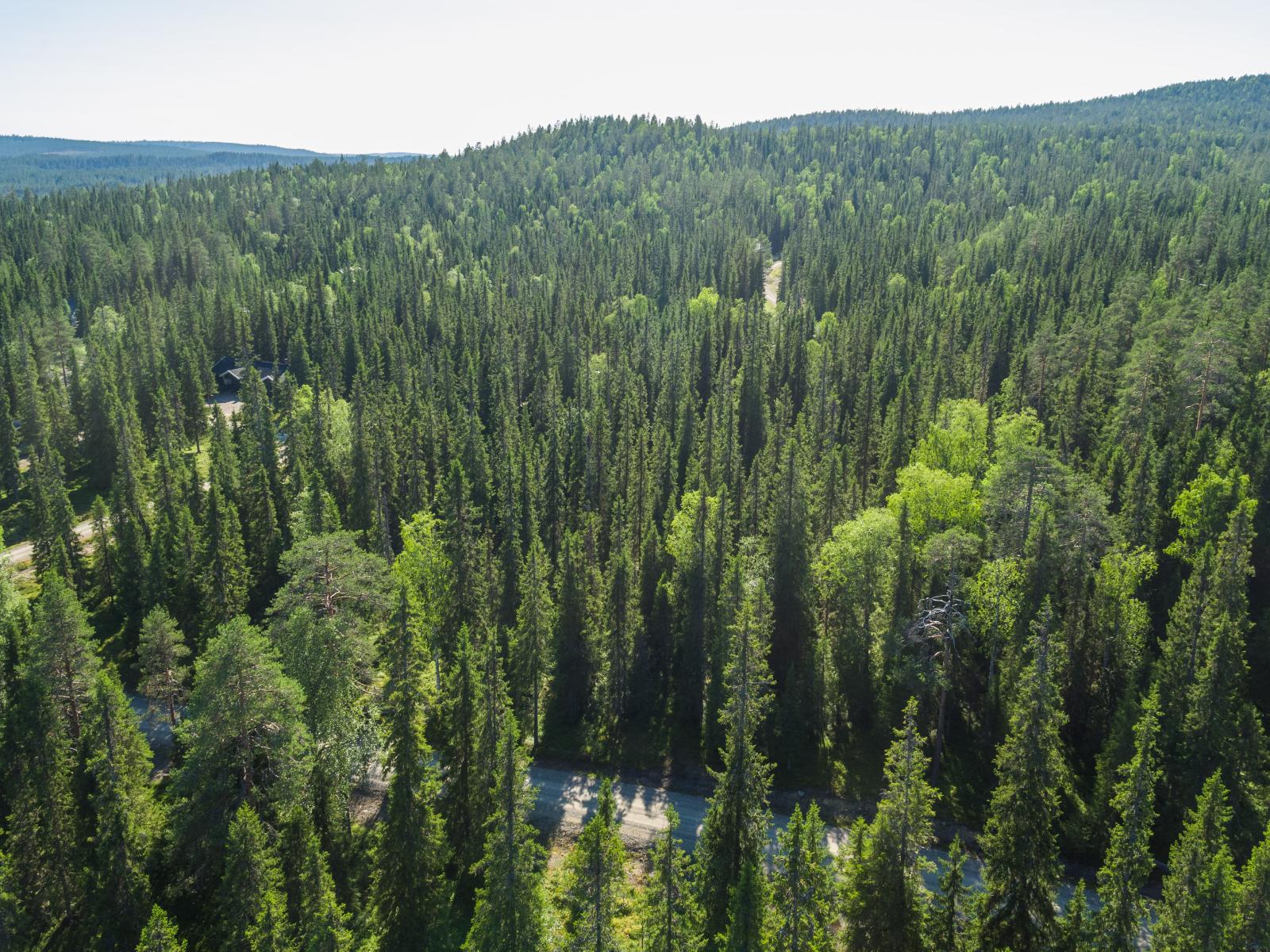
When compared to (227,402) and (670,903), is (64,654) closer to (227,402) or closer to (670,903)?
(670,903)

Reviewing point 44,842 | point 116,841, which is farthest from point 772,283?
point 116,841

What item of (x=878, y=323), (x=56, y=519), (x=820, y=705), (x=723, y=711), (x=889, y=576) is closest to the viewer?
(x=723, y=711)

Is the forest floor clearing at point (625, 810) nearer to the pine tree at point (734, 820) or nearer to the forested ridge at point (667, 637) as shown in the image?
the forested ridge at point (667, 637)

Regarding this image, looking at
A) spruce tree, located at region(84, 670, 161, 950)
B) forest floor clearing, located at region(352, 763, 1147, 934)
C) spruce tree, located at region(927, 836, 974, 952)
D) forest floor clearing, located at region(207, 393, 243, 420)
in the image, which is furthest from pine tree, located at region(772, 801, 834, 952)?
forest floor clearing, located at region(207, 393, 243, 420)

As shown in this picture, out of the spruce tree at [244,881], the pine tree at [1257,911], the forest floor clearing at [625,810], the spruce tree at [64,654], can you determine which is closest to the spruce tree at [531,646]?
the forest floor clearing at [625,810]

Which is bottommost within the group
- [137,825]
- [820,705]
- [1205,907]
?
[820,705]

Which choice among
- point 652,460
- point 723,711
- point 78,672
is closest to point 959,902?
point 723,711

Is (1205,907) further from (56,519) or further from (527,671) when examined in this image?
(56,519)
